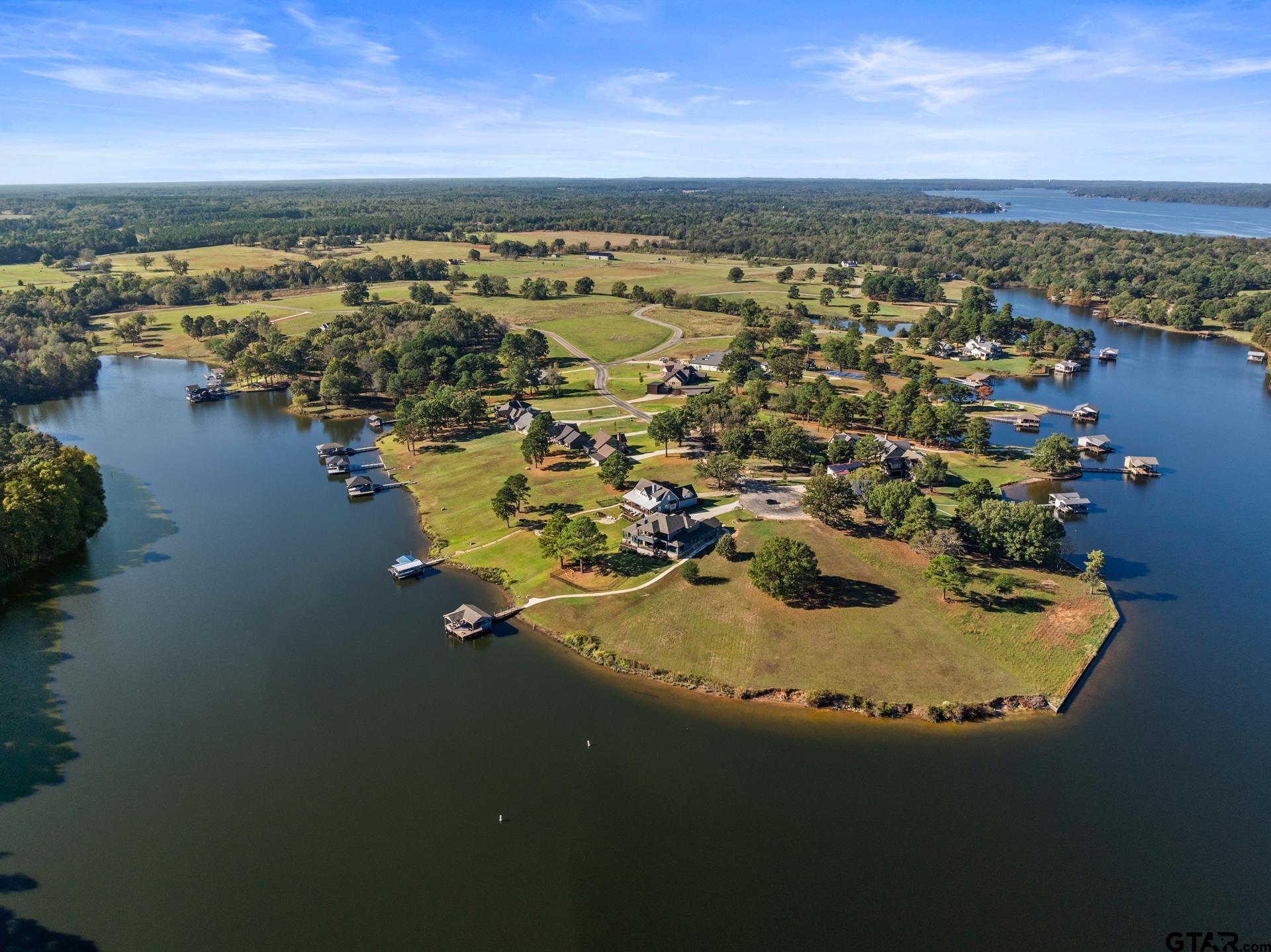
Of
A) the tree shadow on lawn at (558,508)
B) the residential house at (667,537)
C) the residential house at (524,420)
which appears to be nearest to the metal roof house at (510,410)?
the residential house at (524,420)

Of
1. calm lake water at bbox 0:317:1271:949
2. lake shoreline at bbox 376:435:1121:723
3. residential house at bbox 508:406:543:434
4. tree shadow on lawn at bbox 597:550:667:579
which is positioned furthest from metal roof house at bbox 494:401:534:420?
lake shoreline at bbox 376:435:1121:723

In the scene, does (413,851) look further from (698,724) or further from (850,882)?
(850,882)

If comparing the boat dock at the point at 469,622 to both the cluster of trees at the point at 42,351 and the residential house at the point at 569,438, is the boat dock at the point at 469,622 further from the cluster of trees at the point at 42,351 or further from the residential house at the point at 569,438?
the cluster of trees at the point at 42,351

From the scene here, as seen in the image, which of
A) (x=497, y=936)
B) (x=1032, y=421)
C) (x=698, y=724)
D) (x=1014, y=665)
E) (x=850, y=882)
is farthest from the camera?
(x=1032, y=421)

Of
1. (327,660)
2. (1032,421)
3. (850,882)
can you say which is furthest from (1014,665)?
(1032,421)

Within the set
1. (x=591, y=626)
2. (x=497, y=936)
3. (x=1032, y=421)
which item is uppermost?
(x=1032, y=421)
